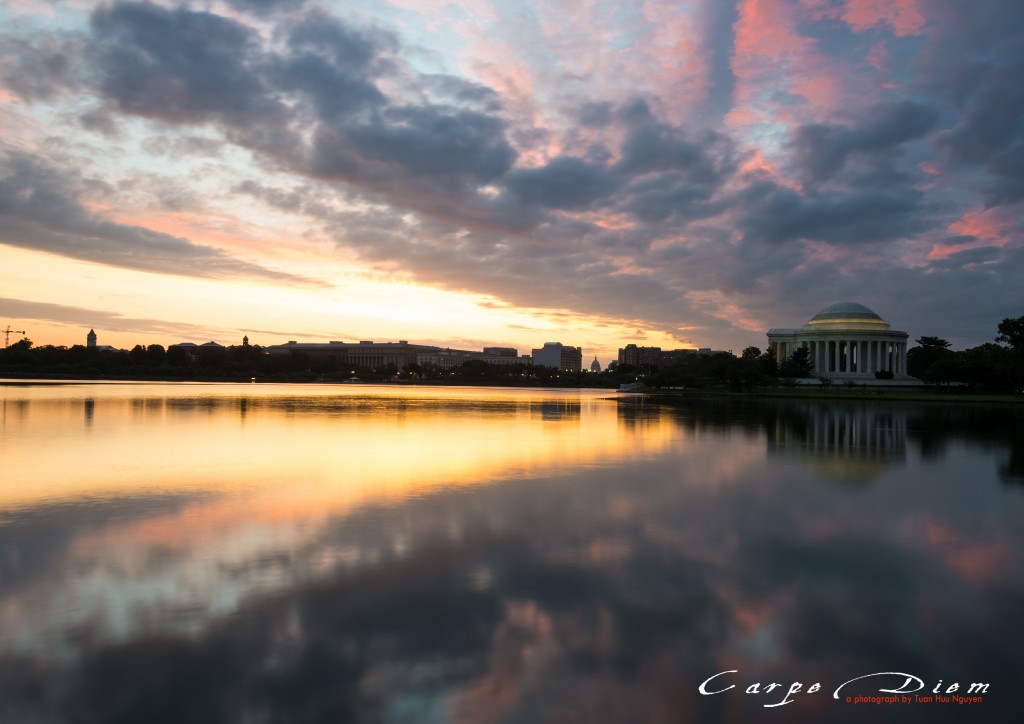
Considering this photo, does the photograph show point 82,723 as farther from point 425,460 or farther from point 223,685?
point 425,460

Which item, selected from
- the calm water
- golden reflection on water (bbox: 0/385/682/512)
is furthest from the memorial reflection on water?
golden reflection on water (bbox: 0/385/682/512)

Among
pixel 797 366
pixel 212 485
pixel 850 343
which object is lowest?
pixel 212 485

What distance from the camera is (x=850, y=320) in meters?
128

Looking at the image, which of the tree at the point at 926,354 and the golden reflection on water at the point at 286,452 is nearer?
the golden reflection on water at the point at 286,452

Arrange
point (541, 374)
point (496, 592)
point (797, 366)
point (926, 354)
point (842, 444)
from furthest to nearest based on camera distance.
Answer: point (541, 374) → point (926, 354) → point (797, 366) → point (842, 444) → point (496, 592)

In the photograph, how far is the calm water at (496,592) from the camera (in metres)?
6.11

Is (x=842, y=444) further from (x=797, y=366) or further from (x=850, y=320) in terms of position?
(x=850, y=320)

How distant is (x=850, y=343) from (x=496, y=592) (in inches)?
5316

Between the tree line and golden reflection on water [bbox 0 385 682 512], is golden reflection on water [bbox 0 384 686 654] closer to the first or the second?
golden reflection on water [bbox 0 385 682 512]

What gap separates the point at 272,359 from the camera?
593 feet

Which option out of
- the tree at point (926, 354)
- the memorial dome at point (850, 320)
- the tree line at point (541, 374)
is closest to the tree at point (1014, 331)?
the tree line at point (541, 374)

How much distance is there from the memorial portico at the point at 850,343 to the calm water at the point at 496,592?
11505cm

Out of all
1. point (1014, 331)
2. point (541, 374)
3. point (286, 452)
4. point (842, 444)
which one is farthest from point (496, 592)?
point (541, 374)

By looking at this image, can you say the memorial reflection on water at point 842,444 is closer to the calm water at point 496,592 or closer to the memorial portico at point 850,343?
the calm water at point 496,592
